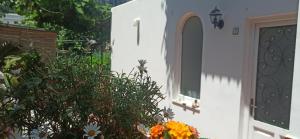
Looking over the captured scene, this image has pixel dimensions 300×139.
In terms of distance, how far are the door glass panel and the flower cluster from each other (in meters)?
2.71

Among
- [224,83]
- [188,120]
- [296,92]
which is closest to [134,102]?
[296,92]

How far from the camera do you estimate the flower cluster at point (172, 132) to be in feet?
9.23

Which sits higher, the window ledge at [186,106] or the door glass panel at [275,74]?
the door glass panel at [275,74]

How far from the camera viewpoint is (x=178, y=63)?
859 cm

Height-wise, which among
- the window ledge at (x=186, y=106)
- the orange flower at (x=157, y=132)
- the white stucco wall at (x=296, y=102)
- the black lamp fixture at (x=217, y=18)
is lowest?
the window ledge at (x=186, y=106)

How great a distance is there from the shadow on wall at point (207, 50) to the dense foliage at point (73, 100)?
317cm

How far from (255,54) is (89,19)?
52.5ft

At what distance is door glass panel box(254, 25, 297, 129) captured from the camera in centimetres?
520

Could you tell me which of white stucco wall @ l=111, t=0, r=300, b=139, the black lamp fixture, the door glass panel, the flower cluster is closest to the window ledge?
white stucco wall @ l=111, t=0, r=300, b=139

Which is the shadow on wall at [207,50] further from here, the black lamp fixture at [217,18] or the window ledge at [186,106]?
the window ledge at [186,106]

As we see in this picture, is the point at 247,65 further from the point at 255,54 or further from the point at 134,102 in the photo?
the point at 134,102

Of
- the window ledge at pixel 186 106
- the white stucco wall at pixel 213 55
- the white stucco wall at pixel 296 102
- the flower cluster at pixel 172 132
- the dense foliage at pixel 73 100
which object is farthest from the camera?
the window ledge at pixel 186 106

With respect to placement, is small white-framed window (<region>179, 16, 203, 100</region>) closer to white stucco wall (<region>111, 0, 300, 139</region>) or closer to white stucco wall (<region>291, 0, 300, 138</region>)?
white stucco wall (<region>111, 0, 300, 139</region>)

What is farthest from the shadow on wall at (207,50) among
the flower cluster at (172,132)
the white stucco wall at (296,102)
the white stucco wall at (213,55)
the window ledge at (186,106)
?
the flower cluster at (172,132)
